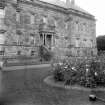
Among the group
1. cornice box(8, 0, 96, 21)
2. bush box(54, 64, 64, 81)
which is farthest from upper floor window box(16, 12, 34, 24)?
bush box(54, 64, 64, 81)

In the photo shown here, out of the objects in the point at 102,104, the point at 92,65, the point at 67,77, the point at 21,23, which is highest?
the point at 21,23

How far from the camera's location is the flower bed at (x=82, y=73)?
720 centimetres

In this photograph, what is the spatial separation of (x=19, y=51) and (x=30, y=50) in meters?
1.91

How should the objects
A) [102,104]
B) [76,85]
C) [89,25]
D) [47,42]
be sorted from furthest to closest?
[89,25] → [47,42] → [76,85] → [102,104]

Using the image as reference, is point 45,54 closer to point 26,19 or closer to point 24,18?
point 26,19

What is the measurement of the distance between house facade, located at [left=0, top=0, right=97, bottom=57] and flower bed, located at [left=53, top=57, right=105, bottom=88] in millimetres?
8304

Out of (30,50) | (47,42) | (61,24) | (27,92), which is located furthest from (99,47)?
(27,92)

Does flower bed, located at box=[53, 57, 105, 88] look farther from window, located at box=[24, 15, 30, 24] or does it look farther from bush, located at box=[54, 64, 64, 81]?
window, located at box=[24, 15, 30, 24]

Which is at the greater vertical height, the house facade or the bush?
the house facade

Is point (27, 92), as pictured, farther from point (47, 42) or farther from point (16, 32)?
point (47, 42)

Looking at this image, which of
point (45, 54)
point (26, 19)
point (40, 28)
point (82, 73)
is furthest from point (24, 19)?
point (82, 73)

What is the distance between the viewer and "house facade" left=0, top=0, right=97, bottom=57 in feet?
67.3

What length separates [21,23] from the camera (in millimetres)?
22656

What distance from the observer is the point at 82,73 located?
24.8 ft
